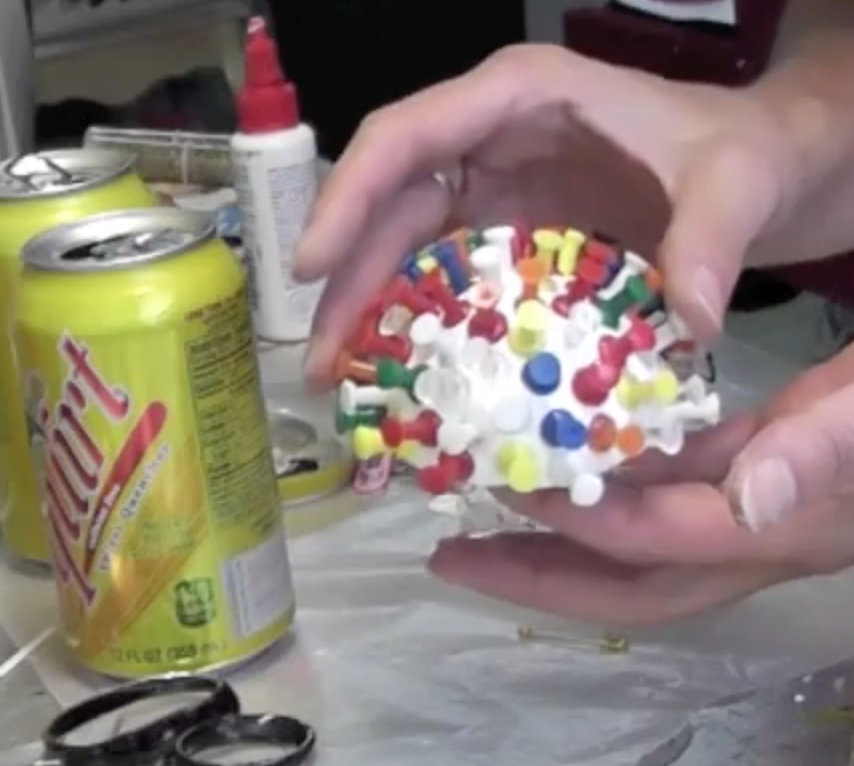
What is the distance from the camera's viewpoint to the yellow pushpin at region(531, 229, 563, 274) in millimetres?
511

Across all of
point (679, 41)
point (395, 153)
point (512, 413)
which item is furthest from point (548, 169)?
point (679, 41)

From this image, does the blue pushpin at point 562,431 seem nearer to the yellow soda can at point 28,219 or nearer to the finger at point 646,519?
the finger at point 646,519

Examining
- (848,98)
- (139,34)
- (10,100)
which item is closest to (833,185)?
(848,98)

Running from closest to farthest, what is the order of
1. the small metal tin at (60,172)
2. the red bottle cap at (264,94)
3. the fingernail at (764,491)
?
the fingernail at (764,491)
the small metal tin at (60,172)
the red bottle cap at (264,94)

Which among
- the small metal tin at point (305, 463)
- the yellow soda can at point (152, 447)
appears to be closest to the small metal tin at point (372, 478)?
the small metal tin at point (305, 463)

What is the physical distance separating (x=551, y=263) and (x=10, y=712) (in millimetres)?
251

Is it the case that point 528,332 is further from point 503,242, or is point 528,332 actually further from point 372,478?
point 372,478

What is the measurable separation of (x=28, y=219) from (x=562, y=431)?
0.88 ft

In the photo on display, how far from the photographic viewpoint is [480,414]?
483mm

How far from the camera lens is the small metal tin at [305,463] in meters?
0.73

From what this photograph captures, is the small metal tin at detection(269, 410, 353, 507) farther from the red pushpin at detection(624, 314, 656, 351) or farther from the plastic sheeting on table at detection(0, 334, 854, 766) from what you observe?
the red pushpin at detection(624, 314, 656, 351)

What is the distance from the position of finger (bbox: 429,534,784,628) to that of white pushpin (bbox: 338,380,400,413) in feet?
0.26

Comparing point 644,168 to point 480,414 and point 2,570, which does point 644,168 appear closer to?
point 480,414

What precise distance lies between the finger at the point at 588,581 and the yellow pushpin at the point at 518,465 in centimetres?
8
